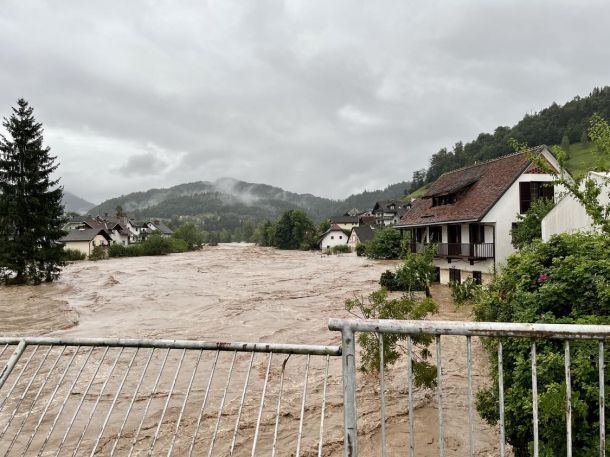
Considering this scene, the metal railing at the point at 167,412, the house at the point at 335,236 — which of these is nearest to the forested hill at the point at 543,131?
the house at the point at 335,236

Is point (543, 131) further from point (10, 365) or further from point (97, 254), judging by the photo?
point (10, 365)

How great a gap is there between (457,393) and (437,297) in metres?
13.1

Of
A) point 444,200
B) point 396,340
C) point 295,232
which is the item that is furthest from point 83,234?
point 396,340

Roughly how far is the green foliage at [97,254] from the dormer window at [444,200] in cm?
4902

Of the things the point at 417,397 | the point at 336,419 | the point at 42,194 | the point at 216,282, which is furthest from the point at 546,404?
the point at 42,194

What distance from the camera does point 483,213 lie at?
20891mm

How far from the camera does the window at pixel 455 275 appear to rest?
23052 mm

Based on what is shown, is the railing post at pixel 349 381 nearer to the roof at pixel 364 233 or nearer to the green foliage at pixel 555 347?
the green foliage at pixel 555 347

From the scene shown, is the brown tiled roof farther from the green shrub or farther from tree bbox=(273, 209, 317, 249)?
tree bbox=(273, 209, 317, 249)

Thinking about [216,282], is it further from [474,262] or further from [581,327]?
[581,327]

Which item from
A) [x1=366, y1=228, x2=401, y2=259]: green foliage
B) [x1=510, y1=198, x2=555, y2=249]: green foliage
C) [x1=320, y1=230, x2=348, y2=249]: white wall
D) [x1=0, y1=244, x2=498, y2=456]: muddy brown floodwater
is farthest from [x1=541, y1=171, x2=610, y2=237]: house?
[x1=320, y1=230, x2=348, y2=249]: white wall

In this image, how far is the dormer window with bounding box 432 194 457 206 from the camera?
25.8m

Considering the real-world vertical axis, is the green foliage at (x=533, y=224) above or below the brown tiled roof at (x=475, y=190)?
below

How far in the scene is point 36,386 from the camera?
9141 mm
